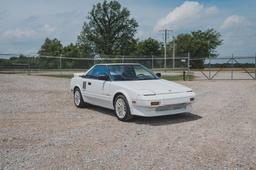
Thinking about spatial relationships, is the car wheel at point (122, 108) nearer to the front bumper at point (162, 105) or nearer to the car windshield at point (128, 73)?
the front bumper at point (162, 105)

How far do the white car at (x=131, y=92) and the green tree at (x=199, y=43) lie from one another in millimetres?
64435

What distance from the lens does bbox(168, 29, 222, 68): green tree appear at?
77.5 m

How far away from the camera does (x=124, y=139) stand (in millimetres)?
6809

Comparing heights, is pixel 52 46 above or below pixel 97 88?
above

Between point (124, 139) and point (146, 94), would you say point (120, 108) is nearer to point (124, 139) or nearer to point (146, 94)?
point (146, 94)

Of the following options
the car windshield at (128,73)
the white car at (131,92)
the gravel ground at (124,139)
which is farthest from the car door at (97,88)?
the gravel ground at (124,139)

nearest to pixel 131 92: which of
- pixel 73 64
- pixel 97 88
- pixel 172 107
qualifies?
pixel 172 107

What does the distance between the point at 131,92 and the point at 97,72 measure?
219 cm

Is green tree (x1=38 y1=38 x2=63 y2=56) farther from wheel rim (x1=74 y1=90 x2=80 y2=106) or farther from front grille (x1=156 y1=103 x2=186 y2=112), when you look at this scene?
front grille (x1=156 y1=103 x2=186 y2=112)

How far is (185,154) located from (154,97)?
2652 mm

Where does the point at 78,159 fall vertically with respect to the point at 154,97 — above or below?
below

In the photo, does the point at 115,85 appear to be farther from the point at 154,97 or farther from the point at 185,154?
the point at 185,154

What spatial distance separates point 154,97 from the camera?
27.0 feet

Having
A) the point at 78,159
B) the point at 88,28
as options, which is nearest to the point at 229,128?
the point at 78,159
